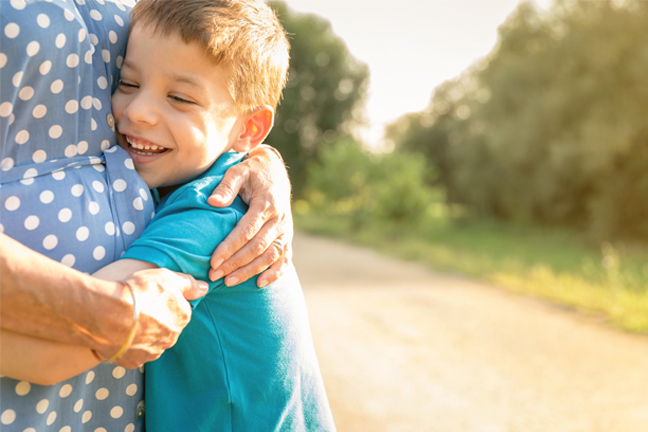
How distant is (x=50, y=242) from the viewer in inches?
38.4

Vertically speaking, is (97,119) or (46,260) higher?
(97,119)

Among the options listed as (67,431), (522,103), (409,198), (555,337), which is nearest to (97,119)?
(67,431)

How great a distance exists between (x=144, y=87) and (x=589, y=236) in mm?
19737

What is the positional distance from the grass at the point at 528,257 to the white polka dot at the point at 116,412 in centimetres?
687

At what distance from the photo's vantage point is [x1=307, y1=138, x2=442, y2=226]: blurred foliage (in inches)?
653

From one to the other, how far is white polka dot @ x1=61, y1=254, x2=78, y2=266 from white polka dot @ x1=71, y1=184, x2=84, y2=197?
12 centimetres

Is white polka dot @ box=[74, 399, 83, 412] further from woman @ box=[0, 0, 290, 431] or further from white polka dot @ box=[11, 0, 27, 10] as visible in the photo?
white polka dot @ box=[11, 0, 27, 10]

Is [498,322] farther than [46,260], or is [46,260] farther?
[498,322]

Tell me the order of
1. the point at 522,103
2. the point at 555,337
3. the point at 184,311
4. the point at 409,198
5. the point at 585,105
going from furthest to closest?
the point at 522,103 < the point at 585,105 < the point at 409,198 < the point at 555,337 < the point at 184,311

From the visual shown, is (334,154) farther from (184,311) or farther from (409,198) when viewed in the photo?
(184,311)

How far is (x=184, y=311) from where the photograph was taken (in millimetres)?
1000

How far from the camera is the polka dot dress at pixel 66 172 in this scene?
3.20 ft

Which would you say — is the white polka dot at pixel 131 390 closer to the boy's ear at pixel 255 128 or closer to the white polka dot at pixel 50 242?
the white polka dot at pixel 50 242

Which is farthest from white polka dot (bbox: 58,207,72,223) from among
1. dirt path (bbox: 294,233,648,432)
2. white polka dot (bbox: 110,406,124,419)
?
dirt path (bbox: 294,233,648,432)
